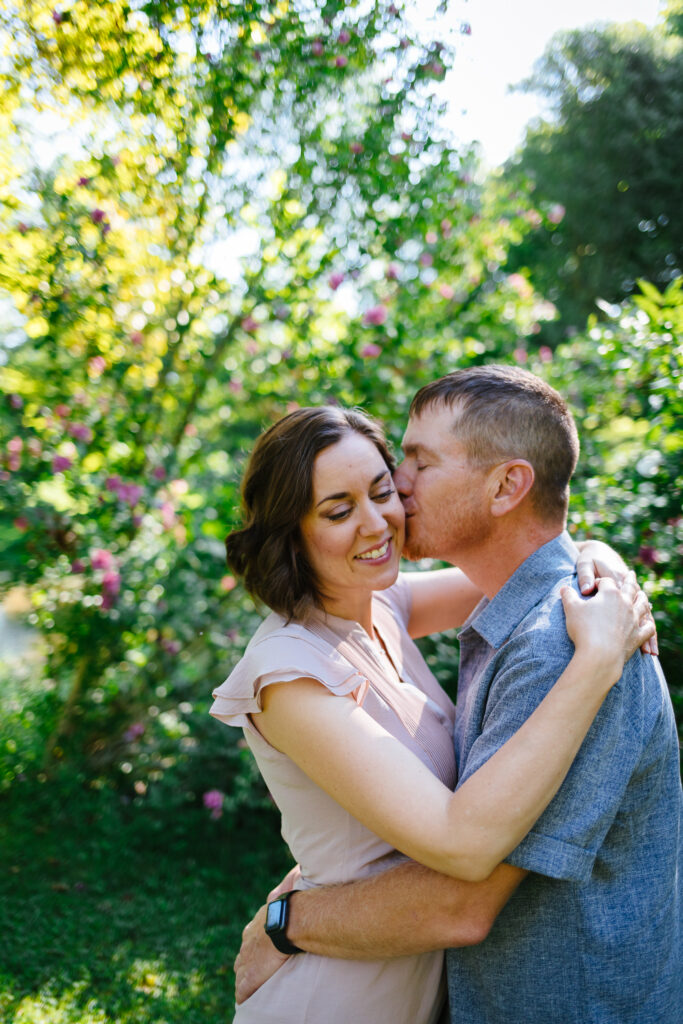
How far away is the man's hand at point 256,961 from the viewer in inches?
71.6

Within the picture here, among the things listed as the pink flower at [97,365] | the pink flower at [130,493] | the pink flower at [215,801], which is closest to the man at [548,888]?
the pink flower at [215,801]

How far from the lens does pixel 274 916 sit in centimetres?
183

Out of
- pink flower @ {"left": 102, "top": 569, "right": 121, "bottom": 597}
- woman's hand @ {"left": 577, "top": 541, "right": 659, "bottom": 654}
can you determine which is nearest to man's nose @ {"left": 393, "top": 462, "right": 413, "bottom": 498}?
woman's hand @ {"left": 577, "top": 541, "right": 659, "bottom": 654}

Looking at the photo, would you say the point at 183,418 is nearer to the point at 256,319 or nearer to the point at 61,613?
the point at 256,319

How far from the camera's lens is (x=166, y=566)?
173 inches

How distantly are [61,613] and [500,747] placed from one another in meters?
3.61

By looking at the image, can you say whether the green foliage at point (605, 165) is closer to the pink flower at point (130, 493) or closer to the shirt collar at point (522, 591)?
the pink flower at point (130, 493)

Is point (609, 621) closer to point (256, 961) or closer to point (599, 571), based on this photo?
point (599, 571)

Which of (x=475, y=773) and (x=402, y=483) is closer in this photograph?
(x=475, y=773)

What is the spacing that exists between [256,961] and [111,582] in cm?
263

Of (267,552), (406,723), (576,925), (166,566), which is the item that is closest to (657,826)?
(576,925)

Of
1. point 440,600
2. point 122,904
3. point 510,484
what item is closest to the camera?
point 510,484

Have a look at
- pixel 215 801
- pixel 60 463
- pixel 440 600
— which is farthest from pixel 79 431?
pixel 440 600

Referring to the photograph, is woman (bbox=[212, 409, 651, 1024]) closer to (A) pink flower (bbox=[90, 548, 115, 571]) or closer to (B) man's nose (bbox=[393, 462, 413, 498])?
(B) man's nose (bbox=[393, 462, 413, 498])
